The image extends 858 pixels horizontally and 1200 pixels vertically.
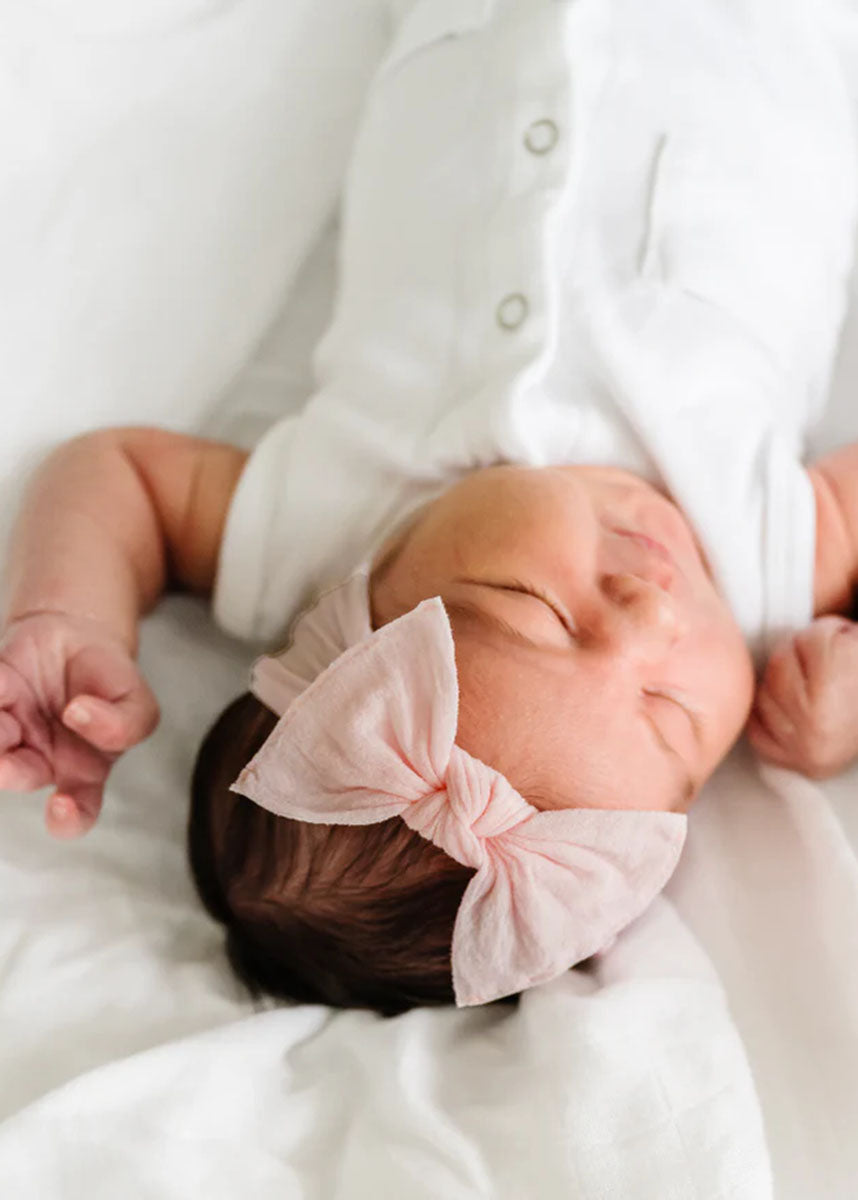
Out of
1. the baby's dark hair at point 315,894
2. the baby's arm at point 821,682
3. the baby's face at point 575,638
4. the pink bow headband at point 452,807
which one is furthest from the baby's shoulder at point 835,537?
the baby's dark hair at point 315,894

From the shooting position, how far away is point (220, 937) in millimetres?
1021

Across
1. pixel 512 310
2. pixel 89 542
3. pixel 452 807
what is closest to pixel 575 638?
pixel 452 807

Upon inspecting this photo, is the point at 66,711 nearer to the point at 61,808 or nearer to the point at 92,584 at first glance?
the point at 61,808

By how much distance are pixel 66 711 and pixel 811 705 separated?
631 millimetres

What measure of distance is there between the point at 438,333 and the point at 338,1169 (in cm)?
77

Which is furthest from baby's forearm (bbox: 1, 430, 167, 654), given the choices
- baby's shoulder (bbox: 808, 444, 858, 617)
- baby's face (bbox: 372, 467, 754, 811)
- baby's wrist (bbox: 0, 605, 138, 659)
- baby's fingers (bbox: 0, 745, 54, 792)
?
baby's shoulder (bbox: 808, 444, 858, 617)

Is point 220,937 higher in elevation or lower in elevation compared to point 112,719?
lower

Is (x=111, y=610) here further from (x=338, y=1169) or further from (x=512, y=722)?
(x=338, y=1169)

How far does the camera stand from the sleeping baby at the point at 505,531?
0.83 meters

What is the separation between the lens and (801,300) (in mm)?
1181

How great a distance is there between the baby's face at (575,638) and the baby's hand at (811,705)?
0.05 metres

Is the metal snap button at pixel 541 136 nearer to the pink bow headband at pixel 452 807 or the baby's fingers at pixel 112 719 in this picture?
the pink bow headband at pixel 452 807

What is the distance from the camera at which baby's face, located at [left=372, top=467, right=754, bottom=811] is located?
844mm

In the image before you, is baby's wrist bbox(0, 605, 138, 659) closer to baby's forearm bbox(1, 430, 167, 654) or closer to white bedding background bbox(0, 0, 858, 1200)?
baby's forearm bbox(1, 430, 167, 654)
